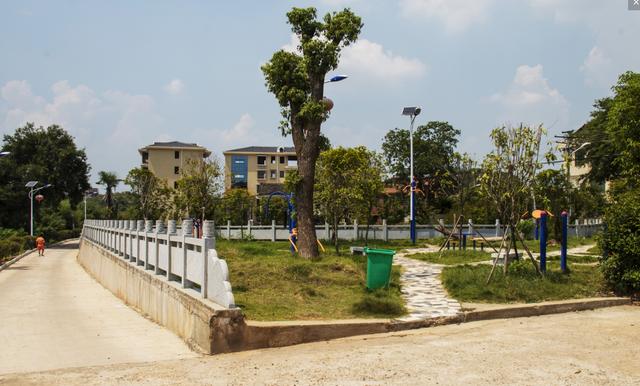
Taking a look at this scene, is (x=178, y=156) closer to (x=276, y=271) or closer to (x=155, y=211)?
(x=155, y=211)

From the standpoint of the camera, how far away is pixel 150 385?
6.28 metres

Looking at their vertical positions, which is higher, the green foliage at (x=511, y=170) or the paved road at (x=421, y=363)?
the green foliage at (x=511, y=170)

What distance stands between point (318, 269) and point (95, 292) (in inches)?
390

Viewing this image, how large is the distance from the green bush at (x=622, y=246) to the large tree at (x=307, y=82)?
791cm

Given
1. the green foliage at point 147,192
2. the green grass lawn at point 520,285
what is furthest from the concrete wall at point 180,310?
the green foliage at point 147,192

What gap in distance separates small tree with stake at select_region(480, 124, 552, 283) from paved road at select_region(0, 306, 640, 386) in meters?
4.06

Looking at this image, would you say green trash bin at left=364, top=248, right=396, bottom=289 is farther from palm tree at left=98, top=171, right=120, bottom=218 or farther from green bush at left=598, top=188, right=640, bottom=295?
palm tree at left=98, top=171, right=120, bottom=218

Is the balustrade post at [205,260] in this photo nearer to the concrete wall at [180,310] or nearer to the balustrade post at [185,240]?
the concrete wall at [180,310]

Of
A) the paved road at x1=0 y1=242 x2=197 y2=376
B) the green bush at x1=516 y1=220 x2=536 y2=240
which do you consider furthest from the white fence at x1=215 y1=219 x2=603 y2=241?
the paved road at x1=0 y1=242 x2=197 y2=376

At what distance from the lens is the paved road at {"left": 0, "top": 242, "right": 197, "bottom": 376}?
815cm

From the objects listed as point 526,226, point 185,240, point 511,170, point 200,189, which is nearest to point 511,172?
point 511,170

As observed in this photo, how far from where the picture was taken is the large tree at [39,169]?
182ft

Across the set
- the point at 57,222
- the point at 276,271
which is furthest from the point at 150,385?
the point at 57,222

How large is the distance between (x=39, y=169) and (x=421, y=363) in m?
55.4
